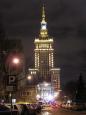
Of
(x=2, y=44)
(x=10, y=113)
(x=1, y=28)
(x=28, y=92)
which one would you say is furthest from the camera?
(x=28, y=92)

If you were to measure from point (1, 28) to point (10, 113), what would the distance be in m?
27.6

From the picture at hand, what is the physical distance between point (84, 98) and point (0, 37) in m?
98.9

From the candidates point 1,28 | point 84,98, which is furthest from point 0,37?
point 84,98

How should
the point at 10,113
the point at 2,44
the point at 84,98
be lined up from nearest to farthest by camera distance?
the point at 10,113
the point at 2,44
the point at 84,98

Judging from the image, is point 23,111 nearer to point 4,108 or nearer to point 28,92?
point 4,108

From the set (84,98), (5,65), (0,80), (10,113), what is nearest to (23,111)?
(10,113)

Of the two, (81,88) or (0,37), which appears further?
(81,88)

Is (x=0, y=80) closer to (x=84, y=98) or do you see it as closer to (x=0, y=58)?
(x=0, y=58)

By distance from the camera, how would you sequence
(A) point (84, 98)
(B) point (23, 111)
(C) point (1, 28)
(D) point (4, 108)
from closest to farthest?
(D) point (4, 108)
(B) point (23, 111)
(C) point (1, 28)
(A) point (84, 98)

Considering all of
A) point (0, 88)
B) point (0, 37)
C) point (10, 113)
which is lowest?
point (10, 113)

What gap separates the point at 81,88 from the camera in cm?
17050

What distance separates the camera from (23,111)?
172 feet

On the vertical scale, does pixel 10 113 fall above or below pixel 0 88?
below

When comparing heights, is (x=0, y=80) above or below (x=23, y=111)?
above
